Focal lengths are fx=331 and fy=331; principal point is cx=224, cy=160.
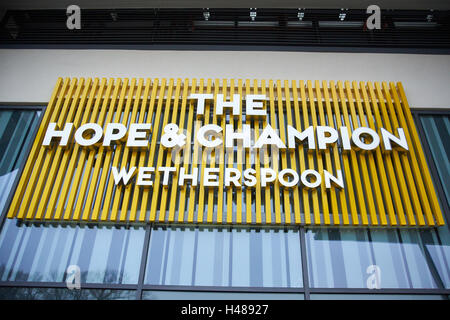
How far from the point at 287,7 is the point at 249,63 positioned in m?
1.55

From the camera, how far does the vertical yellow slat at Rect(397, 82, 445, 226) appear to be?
423cm

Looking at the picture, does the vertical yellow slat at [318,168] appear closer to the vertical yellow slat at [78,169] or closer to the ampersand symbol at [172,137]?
the ampersand symbol at [172,137]

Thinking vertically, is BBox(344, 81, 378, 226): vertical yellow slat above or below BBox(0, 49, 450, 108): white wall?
below

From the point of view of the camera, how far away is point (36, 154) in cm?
477

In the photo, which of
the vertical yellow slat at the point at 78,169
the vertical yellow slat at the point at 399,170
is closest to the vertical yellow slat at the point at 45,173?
the vertical yellow slat at the point at 78,169

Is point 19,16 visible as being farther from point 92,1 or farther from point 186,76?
point 186,76

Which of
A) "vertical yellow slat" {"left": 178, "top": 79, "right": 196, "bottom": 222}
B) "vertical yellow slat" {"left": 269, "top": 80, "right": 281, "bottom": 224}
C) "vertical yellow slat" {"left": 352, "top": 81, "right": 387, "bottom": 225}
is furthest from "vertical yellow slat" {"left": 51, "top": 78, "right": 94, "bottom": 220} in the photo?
"vertical yellow slat" {"left": 352, "top": 81, "right": 387, "bottom": 225}

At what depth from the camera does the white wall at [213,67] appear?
5531 millimetres

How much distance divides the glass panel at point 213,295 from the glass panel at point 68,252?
1.06 feet

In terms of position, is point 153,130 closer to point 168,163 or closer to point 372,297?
point 168,163

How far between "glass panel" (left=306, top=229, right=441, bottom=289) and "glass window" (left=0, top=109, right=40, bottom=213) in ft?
13.7

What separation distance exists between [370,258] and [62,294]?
364 centimetres

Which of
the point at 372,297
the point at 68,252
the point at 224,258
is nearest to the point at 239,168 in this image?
the point at 224,258

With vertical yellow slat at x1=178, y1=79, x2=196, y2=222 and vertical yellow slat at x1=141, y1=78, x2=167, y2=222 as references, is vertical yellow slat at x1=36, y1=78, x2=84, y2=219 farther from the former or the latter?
vertical yellow slat at x1=178, y1=79, x2=196, y2=222
